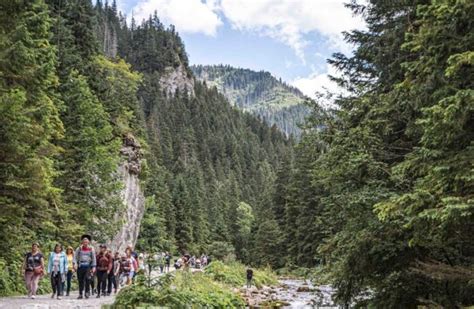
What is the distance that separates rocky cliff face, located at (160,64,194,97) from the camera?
525 feet

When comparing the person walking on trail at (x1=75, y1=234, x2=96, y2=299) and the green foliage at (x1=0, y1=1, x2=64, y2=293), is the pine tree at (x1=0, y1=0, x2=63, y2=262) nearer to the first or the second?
the green foliage at (x1=0, y1=1, x2=64, y2=293)

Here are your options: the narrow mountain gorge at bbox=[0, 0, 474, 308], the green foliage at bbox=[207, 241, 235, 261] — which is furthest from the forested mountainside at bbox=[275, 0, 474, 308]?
Answer: the green foliage at bbox=[207, 241, 235, 261]

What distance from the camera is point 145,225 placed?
62562 mm

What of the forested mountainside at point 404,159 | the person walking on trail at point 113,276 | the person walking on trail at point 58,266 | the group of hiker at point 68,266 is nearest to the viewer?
the forested mountainside at point 404,159

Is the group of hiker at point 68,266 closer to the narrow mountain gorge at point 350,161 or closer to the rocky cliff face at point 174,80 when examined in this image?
the narrow mountain gorge at point 350,161

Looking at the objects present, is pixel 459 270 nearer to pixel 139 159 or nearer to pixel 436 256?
pixel 436 256

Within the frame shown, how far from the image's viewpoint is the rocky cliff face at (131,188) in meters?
36.2

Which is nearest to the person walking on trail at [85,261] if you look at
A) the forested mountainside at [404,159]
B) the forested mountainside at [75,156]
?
the forested mountainside at [75,156]

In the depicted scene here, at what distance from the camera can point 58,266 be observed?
1551cm

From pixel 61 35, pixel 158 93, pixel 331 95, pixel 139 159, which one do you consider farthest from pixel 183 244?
pixel 158 93

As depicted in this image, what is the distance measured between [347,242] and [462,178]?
4629 mm

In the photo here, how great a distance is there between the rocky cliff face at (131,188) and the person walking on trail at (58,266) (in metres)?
19.2

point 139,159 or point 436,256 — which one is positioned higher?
point 139,159

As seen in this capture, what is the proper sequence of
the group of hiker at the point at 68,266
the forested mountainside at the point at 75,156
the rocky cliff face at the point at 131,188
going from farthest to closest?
the rocky cliff face at the point at 131,188 → the group of hiker at the point at 68,266 → the forested mountainside at the point at 75,156
